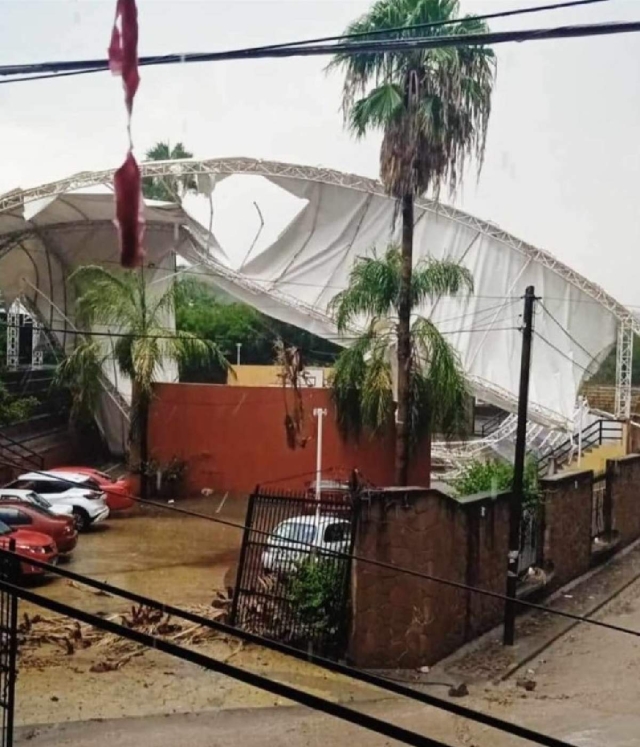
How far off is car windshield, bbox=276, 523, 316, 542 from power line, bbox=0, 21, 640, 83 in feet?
23.9

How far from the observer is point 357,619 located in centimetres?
962

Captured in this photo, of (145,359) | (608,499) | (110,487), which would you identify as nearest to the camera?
(608,499)

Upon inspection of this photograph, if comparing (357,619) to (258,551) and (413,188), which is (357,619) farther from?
(413,188)

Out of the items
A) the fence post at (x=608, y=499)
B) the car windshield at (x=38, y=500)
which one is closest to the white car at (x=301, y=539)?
the car windshield at (x=38, y=500)

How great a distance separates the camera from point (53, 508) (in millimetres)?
16266

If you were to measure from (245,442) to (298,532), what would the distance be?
9271 millimetres

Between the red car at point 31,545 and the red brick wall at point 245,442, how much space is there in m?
7.28

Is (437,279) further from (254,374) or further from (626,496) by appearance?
(254,374)

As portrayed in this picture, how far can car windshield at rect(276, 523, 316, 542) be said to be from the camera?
10.6m

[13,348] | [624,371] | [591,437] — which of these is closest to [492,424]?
[624,371]

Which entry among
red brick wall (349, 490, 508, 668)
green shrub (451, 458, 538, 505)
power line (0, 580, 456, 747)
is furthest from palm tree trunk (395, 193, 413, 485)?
power line (0, 580, 456, 747)

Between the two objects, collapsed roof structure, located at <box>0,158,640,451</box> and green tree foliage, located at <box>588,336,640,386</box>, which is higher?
collapsed roof structure, located at <box>0,158,640,451</box>

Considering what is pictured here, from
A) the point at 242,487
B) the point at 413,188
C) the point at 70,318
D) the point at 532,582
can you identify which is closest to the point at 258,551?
the point at 532,582

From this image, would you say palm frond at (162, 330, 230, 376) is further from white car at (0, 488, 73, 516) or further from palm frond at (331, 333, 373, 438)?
white car at (0, 488, 73, 516)
